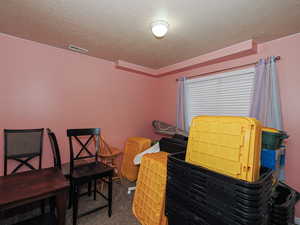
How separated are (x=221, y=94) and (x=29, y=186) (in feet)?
9.47

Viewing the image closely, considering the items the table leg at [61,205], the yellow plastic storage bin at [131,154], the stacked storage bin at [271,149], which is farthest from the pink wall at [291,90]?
the table leg at [61,205]

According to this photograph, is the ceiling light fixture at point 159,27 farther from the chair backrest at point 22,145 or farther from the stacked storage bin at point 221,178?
the chair backrest at point 22,145

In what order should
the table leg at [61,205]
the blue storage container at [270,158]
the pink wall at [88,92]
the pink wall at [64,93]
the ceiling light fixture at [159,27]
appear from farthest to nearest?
the pink wall at [64,93]
the pink wall at [88,92]
the ceiling light fixture at [159,27]
the table leg at [61,205]
the blue storage container at [270,158]

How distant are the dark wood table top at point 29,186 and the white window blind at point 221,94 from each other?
2455mm

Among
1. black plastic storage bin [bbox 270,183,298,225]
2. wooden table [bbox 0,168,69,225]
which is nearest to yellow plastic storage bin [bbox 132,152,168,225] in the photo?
wooden table [bbox 0,168,69,225]

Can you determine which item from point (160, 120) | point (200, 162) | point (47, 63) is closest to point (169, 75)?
point (160, 120)

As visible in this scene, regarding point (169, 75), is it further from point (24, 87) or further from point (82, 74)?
point (24, 87)

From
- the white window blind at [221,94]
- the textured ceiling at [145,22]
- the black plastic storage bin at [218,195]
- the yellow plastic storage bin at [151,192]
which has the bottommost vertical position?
the yellow plastic storage bin at [151,192]

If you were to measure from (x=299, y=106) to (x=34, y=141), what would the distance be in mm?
3526

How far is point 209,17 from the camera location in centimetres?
162

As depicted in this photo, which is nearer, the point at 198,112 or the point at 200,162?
the point at 200,162

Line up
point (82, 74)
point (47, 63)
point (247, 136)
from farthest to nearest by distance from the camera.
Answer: point (82, 74) < point (47, 63) < point (247, 136)

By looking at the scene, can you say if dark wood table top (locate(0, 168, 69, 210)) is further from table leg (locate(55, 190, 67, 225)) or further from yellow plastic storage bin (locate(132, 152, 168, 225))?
yellow plastic storage bin (locate(132, 152, 168, 225))

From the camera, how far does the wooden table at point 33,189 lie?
116 cm
